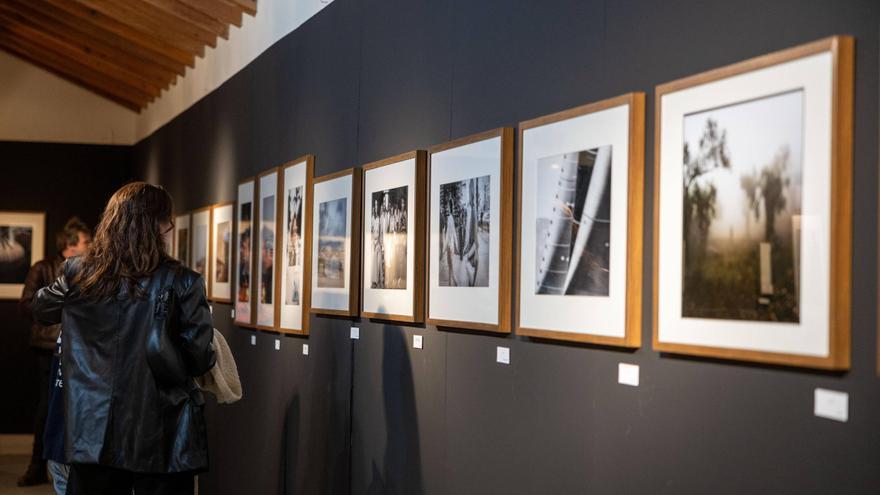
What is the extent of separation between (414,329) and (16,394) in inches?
398

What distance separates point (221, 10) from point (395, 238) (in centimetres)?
459

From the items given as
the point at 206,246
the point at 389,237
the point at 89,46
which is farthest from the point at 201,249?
the point at 389,237

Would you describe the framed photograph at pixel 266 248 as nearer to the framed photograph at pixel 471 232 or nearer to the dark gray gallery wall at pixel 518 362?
the dark gray gallery wall at pixel 518 362

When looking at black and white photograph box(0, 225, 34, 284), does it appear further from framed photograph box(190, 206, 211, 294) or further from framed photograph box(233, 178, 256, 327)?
framed photograph box(233, 178, 256, 327)

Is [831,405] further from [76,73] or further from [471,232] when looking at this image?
[76,73]

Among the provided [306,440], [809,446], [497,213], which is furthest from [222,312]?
[809,446]

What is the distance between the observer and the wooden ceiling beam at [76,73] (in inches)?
532

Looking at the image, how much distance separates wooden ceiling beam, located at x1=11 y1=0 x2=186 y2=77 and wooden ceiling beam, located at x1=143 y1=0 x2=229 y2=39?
1.70m

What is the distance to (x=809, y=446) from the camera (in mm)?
2566

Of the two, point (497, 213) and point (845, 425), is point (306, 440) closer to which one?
point (497, 213)

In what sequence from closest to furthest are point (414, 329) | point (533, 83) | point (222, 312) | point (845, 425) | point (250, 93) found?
point (845, 425)
point (533, 83)
point (414, 329)
point (250, 93)
point (222, 312)

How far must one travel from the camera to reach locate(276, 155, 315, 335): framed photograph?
655 centimetres

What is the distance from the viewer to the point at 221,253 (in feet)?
29.3

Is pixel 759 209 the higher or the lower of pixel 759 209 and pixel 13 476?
the higher
